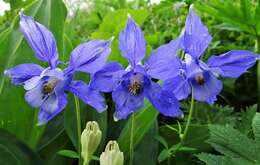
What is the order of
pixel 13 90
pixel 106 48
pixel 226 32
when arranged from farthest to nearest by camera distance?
pixel 226 32, pixel 13 90, pixel 106 48

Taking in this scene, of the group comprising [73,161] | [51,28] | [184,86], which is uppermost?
[51,28]

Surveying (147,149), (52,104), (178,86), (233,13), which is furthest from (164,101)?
(233,13)

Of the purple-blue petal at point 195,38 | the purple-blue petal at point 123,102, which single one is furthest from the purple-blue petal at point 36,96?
the purple-blue petal at point 195,38

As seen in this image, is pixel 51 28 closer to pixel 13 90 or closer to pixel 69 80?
pixel 13 90

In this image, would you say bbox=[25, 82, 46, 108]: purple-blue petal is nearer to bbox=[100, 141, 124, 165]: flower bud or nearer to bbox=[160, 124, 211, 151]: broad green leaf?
bbox=[100, 141, 124, 165]: flower bud

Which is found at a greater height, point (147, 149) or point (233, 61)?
point (233, 61)

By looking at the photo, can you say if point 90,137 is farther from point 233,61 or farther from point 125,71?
point 233,61

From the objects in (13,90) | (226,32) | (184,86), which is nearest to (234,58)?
(184,86)
